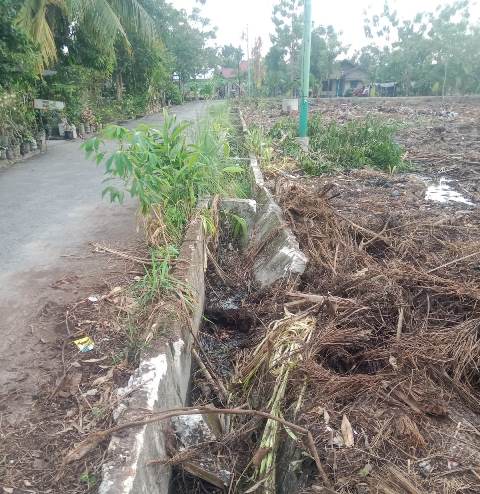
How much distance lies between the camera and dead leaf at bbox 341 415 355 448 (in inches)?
90.6

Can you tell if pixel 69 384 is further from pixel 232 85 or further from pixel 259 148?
pixel 232 85

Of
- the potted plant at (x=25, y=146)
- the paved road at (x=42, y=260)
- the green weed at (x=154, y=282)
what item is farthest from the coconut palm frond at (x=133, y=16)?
the green weed at (x=154, y=282)

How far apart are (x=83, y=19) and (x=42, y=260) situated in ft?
34.1

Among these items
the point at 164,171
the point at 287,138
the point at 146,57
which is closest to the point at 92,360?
the point at 164,171

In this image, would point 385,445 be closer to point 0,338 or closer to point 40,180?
point 0,338

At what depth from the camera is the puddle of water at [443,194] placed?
22.3 ft

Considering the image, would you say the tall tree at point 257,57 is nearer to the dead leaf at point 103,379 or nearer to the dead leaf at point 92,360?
the dead leaf at point 92,360

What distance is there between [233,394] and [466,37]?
130 ft

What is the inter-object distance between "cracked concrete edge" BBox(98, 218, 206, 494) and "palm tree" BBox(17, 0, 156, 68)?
848 centimetres

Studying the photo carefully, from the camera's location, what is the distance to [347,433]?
92.7 inches

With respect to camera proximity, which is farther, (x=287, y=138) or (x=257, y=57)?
(x=257, y=57)

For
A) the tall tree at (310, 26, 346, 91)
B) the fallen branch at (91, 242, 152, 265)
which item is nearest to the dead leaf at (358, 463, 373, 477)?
the fallen branch at (91, 242, 152, 265)

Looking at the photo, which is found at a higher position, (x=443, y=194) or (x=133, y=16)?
(x=133, y=16)

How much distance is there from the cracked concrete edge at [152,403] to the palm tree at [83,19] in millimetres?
8482
